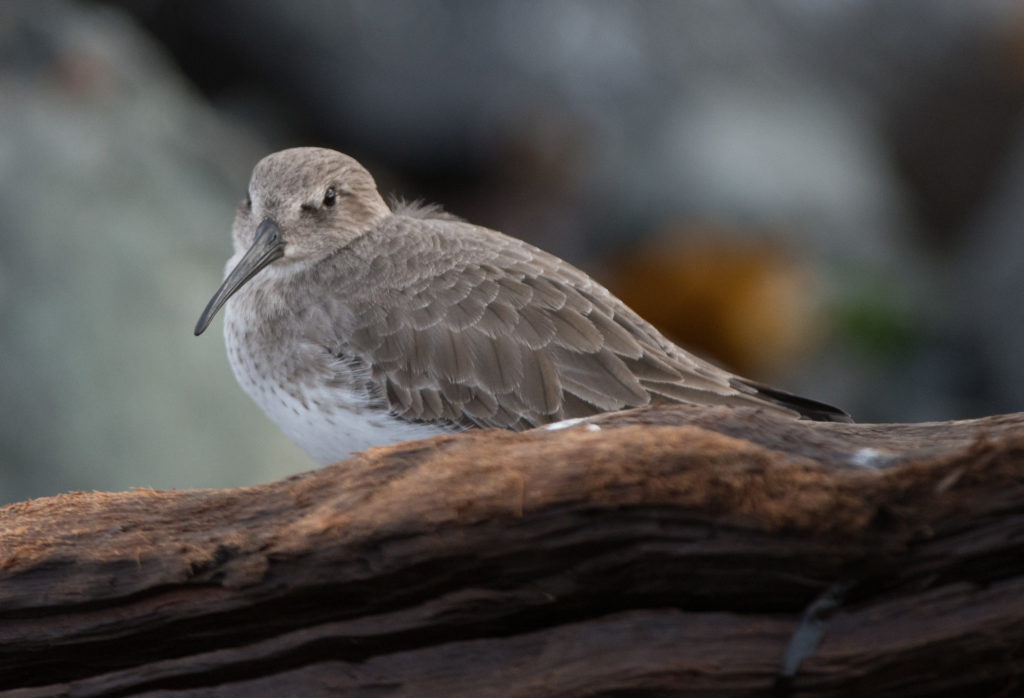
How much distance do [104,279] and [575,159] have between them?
311 cm

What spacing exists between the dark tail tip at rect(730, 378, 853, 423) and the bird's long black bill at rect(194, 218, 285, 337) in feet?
4.42

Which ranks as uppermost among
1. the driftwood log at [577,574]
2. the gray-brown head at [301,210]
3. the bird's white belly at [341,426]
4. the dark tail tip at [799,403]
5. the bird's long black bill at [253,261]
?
the gray-brown head at [301,210]

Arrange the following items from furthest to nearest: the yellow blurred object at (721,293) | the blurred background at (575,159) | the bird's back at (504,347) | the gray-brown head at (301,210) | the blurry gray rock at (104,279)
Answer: the yellow blurred object at (721,293)
the blurred background at (575,159)
the blurry gray rock at (104,279)
the gray-brown head at (301,210)
the bird's back at (504,347)

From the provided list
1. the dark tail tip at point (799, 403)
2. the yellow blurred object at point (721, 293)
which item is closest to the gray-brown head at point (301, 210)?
the dark tail tip at point (799, 403)

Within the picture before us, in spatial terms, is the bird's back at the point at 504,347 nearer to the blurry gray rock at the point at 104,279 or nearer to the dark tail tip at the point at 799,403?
the dark tail tip at the point at 799,403

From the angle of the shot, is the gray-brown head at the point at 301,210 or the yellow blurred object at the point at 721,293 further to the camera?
the yellow blurred object at the point at 721,293

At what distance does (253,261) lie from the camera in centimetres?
323

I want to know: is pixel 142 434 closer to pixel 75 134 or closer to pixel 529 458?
pixel 75 134

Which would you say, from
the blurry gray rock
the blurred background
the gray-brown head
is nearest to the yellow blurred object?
the blurred background

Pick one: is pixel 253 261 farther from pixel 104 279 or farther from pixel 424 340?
pixel 104 279

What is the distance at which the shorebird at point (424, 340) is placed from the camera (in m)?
2.97

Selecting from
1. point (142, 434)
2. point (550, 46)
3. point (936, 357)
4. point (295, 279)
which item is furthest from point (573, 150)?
point (295, 279)

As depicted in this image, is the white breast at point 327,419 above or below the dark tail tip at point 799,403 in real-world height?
below

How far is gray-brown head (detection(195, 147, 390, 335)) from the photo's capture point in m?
3.30
